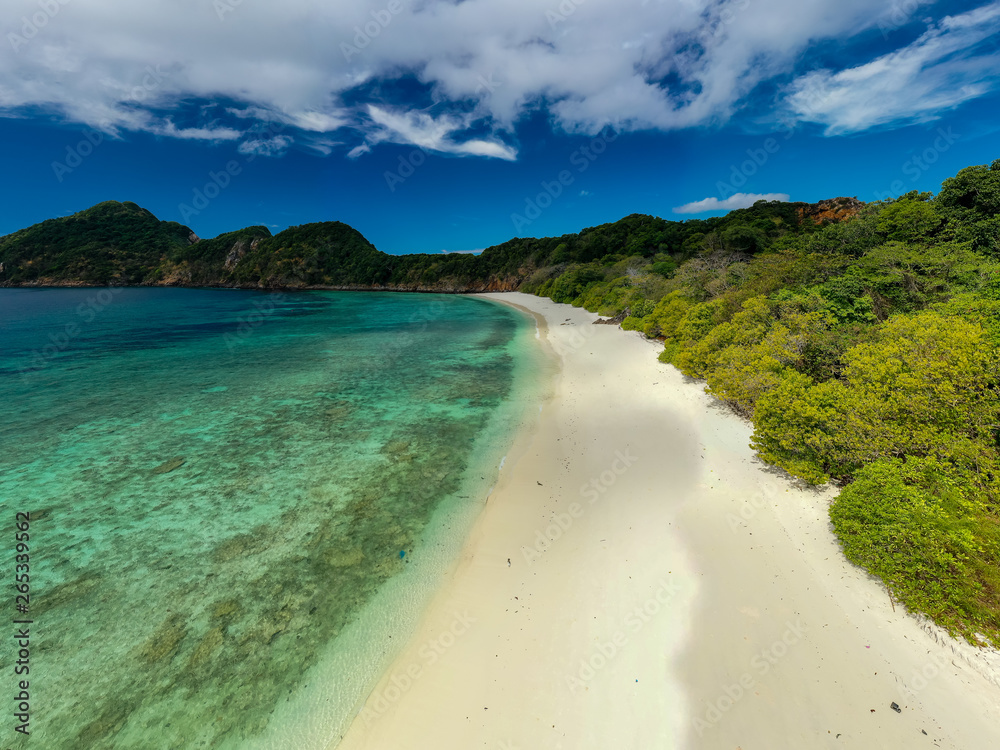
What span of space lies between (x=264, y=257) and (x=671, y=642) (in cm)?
12712

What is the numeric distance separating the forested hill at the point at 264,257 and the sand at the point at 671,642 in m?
64.3

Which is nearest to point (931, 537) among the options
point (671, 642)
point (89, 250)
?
point (671, 642)

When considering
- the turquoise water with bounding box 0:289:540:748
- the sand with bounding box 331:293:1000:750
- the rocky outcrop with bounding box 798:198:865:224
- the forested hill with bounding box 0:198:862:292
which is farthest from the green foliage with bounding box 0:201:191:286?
the rocky outcrop with bounding box 798:198:865:224

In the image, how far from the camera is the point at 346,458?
427 inches

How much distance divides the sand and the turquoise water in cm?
91

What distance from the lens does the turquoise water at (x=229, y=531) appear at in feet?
16.1

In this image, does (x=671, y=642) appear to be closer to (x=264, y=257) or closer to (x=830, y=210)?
(x=830, y=210)

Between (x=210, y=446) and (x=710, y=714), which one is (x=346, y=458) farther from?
(x=710, y=714)

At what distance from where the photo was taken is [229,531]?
26.1ft

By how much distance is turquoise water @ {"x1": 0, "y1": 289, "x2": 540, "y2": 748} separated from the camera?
16.1 ft

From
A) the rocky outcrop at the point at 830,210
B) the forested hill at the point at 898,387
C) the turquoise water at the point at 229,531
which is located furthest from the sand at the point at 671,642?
the rocky outcrop at the point at 830,210

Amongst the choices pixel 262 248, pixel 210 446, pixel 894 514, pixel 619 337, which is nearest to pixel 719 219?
pixel 619 337

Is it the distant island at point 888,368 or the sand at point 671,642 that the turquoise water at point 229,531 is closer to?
the sand at point 671,642

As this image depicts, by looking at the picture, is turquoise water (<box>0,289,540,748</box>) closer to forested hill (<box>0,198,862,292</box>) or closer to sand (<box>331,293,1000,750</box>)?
sand (<box>331,293,1000,750</box>)
